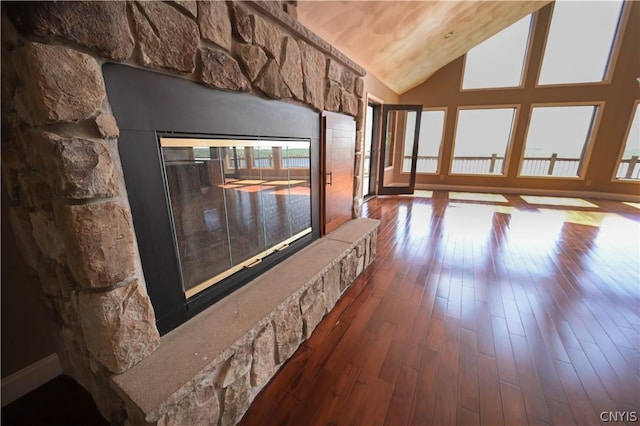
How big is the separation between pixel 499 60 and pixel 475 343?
6.97m

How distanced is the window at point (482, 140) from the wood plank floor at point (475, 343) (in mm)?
3948

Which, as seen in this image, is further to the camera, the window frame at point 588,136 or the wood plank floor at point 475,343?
the window frame at point 588,136

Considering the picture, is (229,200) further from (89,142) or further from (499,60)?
(499,60)

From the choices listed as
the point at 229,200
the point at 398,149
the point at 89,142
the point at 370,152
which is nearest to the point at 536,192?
the point at 398,149

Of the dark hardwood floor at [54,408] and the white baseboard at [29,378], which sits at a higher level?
the white baseboard at [29,378]

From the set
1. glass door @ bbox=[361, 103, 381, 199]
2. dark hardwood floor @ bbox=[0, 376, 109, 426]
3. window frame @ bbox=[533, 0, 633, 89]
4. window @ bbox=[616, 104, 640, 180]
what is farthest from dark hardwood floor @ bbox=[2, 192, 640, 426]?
window frame @ bbox=[533, 0, 633, 89]

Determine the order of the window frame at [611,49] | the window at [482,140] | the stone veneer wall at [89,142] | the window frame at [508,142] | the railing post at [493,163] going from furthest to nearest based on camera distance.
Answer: the railing post at [493,163], the window at [482,140], the window frame at [508,142], the window frame at [611,49], the stone veneer wall at [89,142]

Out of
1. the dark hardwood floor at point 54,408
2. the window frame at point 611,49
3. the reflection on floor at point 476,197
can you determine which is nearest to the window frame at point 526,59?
the window frame at point 611,49

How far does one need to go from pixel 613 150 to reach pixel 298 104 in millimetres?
7274

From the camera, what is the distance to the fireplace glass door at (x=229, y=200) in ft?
3.83

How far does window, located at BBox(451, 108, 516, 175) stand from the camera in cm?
618

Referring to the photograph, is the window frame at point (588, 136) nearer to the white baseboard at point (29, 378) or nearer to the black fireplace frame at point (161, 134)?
the black fireplace frame at point (161, 134)

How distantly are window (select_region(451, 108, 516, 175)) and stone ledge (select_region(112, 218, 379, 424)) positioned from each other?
6297 millimetres

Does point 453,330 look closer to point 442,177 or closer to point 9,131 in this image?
point 9,131
